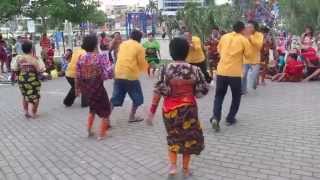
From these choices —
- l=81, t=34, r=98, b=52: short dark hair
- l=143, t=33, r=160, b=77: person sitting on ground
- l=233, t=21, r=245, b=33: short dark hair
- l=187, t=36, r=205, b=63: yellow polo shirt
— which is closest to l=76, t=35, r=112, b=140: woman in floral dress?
l=81, t=34, r=98, b=52: short dark hair

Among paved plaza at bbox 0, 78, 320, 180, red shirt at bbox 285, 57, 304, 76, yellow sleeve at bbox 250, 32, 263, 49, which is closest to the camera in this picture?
paved plaza at bbox 0, 78, 320, 180

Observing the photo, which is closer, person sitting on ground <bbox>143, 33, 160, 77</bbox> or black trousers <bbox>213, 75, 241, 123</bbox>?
black trousers <bbox>213, 75, 241, 123</bbox>

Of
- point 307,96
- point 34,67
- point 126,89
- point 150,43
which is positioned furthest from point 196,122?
point 150,43

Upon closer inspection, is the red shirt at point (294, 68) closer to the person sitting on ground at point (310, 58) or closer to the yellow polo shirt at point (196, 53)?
the person sitting on ground at point (310, 58)

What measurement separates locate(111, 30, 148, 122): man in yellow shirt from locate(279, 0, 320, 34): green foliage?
50.4 feet

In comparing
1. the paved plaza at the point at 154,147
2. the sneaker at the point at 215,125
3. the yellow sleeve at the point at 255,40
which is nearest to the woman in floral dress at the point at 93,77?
the paved plaza at the point at 154,147

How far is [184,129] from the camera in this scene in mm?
5055

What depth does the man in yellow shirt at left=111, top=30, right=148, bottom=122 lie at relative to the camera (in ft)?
25.2

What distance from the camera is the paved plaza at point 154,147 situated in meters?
5.40

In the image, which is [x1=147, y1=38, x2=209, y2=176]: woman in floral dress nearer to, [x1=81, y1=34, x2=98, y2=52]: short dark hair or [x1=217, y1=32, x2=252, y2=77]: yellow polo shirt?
[x1=217, y1=32, x2=252, y2=77]: yellow polo shirt

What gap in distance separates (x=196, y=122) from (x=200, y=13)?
16.6 meters

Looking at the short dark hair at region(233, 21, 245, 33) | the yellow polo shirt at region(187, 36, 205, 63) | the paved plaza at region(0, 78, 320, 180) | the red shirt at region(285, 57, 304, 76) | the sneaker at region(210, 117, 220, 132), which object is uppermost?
the short dark hair at region(233, 21, 245, 33)

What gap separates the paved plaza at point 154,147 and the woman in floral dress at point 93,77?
0.48 meters

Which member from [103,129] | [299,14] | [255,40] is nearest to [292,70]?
[255,40]
